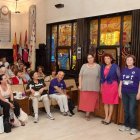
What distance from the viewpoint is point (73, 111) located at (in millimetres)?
5598

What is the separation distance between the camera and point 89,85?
4.77 metres

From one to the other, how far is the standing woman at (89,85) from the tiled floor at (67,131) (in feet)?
1.06

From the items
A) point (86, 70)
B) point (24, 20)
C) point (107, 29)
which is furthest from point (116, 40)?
point (24, 20)

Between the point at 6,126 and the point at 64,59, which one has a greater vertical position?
the point at 64,59

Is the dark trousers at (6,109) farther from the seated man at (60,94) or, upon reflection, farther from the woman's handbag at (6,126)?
the seated man at (60,94)

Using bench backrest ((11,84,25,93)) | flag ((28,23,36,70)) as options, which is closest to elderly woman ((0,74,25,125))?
bench backrest ((11,84,25,93))

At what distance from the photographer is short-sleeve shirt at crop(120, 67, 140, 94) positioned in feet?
13.4

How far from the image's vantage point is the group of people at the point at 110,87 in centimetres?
415

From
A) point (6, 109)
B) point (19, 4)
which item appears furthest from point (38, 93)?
point (19, 4)

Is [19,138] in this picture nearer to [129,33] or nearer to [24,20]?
[129,33]

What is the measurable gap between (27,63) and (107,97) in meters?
4.45

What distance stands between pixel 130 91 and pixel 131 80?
0.63 ft

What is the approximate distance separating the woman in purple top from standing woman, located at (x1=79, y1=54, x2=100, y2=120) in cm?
59

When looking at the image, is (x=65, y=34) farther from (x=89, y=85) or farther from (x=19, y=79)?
(x=89, y=85)
